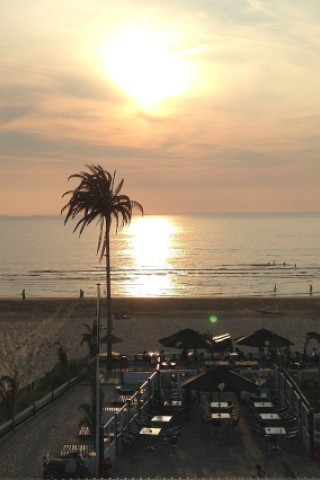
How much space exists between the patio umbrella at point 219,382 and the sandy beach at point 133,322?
428 inches

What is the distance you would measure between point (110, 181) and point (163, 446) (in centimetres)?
1386

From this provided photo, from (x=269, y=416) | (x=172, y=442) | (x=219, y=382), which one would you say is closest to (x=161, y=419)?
(x=172, y=442)

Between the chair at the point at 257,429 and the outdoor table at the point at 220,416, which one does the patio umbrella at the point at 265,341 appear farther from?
the chair at the point at 257,429

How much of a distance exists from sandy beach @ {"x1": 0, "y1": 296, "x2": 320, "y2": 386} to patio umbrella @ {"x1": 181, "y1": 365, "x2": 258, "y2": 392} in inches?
428

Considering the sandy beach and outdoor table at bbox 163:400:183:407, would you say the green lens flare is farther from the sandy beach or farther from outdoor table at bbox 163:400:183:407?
outdoor table at bbox 163:400:183:407

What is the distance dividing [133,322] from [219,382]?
81.8ft

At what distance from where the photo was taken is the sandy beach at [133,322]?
1278 inches

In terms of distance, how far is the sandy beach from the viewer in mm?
32469

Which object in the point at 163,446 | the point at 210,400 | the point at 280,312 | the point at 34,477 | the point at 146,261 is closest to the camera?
the point at 34,477

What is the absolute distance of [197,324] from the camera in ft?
140

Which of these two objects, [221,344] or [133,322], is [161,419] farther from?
[133,322]

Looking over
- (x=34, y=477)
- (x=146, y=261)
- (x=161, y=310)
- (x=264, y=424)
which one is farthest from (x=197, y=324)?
(x=146, y=261)

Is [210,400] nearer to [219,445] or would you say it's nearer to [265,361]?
[219,445]

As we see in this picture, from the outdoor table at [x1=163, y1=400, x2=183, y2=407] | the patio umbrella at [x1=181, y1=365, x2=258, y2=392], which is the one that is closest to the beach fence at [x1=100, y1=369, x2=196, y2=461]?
the outdoor table at [x1=163, y1=400, x2=183, y2=407]
